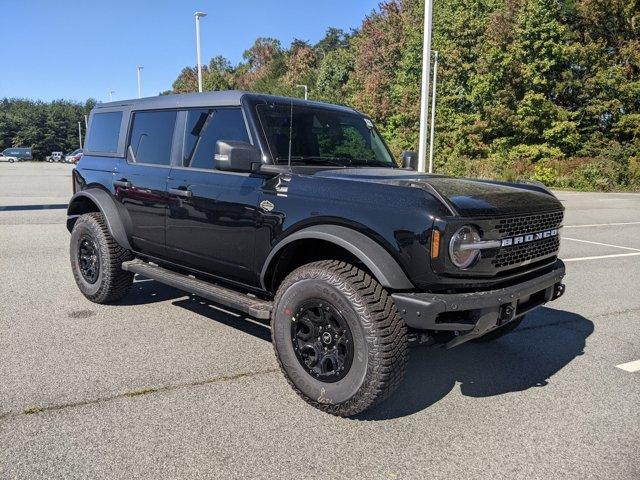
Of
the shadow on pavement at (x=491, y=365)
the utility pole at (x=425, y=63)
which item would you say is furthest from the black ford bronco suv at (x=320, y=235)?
the utility pole at (x=425, y=63)

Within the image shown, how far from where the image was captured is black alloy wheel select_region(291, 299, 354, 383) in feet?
10.3

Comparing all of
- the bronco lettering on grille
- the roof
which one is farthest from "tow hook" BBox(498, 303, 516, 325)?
the roof

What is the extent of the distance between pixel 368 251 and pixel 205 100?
2126mm

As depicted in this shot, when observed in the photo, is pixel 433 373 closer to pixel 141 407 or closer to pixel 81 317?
pixel 141 407

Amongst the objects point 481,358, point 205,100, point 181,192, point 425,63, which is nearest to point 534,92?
point 425,63

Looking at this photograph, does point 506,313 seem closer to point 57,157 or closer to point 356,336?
point 356,336

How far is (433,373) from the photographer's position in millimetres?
3982

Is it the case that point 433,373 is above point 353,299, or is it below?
below

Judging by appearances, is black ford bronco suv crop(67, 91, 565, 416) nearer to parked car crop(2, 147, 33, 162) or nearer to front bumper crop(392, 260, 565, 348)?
front bumper crop(392, 260, 565, 348)

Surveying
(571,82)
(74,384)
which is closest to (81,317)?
(74,384)

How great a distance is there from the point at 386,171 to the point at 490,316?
162 cm

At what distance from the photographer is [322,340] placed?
328cm

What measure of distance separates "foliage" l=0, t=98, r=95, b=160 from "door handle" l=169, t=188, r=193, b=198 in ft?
299

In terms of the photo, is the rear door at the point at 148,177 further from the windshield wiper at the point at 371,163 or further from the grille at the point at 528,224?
the grille at the point at 528,224
